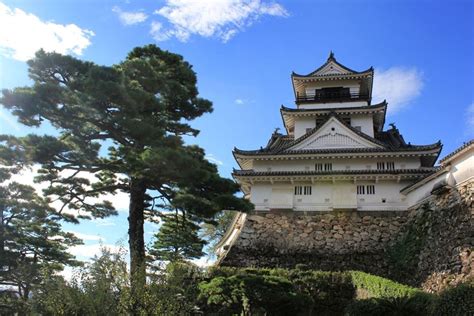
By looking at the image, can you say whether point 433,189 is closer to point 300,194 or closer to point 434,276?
point 434,276

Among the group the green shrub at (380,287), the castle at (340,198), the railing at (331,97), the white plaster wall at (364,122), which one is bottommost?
the green shrub at (380,287)

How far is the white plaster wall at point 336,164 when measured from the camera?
20578 millimetres

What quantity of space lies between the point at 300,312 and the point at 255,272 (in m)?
2.31

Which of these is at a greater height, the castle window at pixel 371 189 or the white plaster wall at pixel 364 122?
the white plaster wall at pixel 364 122

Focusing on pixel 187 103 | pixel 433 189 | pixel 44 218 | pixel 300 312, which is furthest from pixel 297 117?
pixel 44 218

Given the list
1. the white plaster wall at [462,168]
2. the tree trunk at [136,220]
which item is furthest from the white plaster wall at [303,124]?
the tree trunk at [136,220]

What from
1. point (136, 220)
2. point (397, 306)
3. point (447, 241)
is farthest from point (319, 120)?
point (397, 306)

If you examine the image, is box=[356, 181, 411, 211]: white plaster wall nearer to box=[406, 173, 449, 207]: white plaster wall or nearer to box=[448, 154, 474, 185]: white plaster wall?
box=[406, 173, 449, 207]: white plaster wall

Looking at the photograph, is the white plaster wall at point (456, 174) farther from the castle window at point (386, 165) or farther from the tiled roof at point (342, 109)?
the tiled roof at point (342, 109)

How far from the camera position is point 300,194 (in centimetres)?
2088

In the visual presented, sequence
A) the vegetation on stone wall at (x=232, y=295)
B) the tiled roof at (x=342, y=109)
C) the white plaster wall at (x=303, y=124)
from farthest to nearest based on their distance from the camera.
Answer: the white plaster wall at (x=303, y=124) → the tiled roof at (x=342, y=109) → the vegetation on stone wall at (x=232, y=295)

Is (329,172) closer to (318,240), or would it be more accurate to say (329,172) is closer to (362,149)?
(362,149)

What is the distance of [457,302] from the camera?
813 centimetres

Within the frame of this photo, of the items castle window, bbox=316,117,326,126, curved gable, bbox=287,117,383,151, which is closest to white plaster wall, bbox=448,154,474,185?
curved gable, bbox=287,117,383,151
